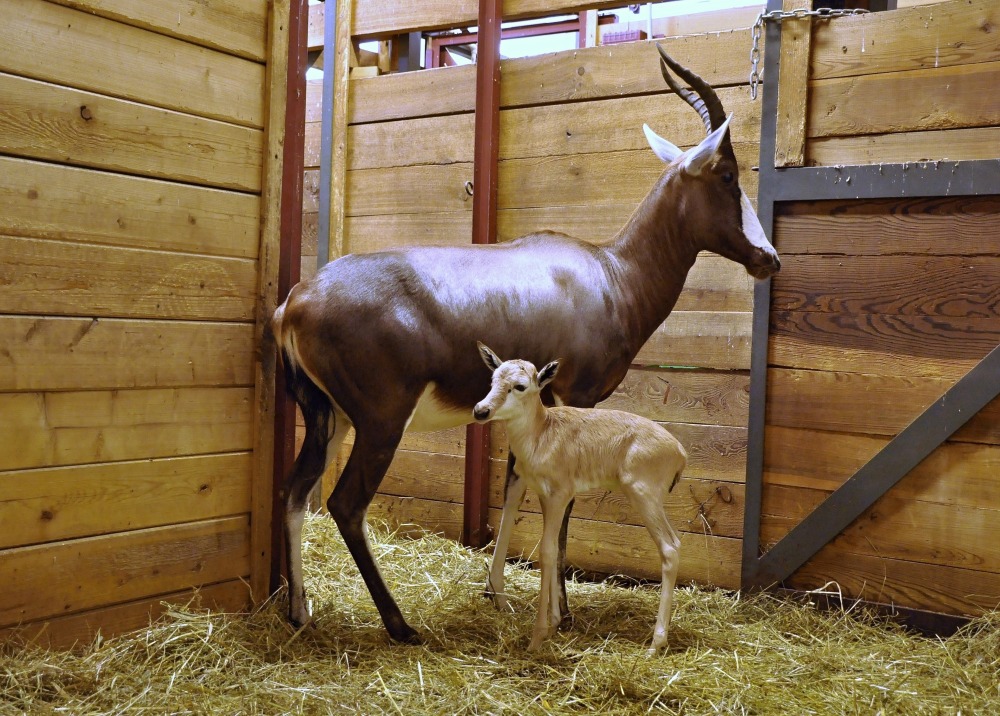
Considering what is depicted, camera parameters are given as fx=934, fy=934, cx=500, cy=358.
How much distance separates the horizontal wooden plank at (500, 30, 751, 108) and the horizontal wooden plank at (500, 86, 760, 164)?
5cm

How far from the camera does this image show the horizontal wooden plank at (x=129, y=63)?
310cm

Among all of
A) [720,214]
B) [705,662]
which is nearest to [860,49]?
[720,214]

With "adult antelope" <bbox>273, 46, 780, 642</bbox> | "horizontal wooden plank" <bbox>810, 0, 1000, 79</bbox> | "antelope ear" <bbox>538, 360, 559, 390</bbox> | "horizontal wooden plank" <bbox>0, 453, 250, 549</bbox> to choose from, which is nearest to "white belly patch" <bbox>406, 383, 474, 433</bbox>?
"adult antelope" <bbox>273, 46, 780, 642</bbox>

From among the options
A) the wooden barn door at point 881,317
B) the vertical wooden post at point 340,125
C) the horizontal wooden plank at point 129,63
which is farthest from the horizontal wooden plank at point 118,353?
the wooden barn door at point 881,317

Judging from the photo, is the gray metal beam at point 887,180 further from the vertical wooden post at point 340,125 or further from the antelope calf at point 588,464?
the vertical wooden post at point 340,125

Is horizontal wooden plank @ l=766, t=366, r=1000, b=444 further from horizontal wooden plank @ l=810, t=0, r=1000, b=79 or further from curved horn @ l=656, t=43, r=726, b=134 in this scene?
horizontal wooden plank @ l=810, t=0, r=1000, b=79

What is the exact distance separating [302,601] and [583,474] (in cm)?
126

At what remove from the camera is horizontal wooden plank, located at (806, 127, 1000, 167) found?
3916 mm

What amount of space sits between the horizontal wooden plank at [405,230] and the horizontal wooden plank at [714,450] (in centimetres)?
158

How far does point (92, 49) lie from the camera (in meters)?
3.28

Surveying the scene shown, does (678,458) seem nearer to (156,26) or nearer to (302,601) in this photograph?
(302,601)

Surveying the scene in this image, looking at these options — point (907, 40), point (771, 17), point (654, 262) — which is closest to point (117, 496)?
point (654, 262)

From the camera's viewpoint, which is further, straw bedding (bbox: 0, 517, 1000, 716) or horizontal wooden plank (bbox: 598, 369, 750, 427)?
horizontal wooden plank (bbox: 598, 369, 750, 427)

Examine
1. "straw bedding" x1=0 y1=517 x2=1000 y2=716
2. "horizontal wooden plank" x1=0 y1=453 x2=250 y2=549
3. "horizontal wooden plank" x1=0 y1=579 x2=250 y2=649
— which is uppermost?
"horizontal wooden plank" x1=0 y1=453 x2=250 y2=549
